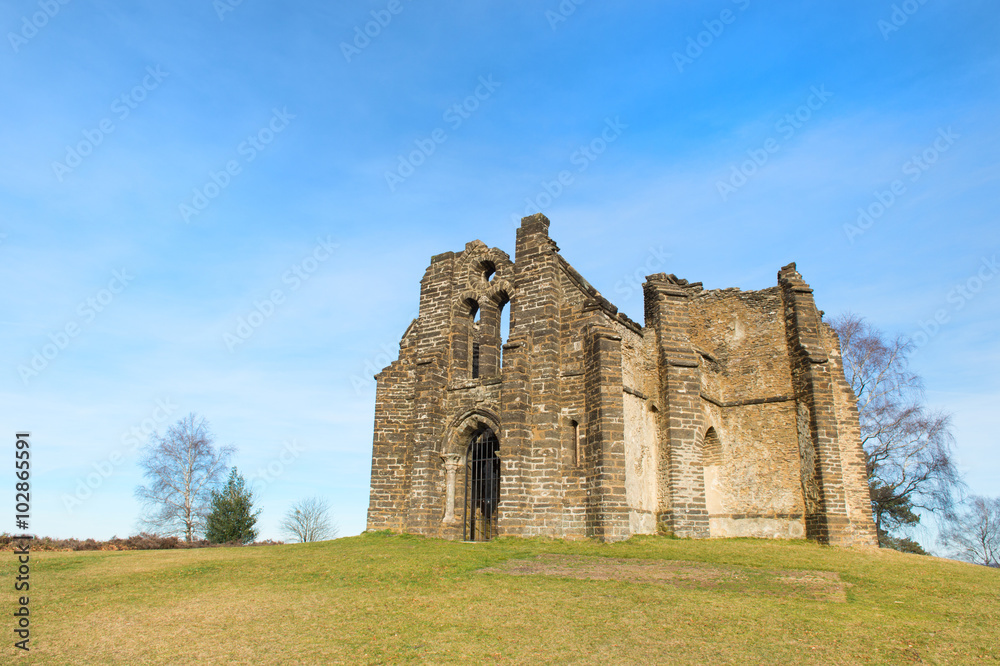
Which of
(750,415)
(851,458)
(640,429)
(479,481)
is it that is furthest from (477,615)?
(851,458)

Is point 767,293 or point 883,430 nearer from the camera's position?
point 767,293

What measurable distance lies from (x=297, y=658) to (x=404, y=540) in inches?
444

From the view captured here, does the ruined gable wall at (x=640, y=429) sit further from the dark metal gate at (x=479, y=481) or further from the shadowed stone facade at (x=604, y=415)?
the dark metal gate at (x=479, y=481)

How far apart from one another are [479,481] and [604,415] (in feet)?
16.9

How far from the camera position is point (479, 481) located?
2062 cm

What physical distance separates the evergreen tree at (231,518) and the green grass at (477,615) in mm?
11150

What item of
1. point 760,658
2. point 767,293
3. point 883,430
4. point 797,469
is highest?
point 767,293

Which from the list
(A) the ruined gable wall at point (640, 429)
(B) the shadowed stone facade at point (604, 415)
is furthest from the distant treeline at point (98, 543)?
(A) the ruined gable wall at point (640, 429)

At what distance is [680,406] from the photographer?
20.3 meters

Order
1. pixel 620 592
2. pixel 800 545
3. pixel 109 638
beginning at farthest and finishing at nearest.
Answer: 1. pixel 800 545
2. pixel 620 592
3. pixel 109 638

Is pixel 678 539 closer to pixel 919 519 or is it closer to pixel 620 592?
pixel 620 592

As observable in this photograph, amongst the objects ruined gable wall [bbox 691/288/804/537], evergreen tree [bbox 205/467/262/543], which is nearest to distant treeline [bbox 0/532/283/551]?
evergreen tree [bbox 205/467/262/543]

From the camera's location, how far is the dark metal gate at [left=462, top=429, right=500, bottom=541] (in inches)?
808

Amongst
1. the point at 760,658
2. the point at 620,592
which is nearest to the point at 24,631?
the point at 620,592
